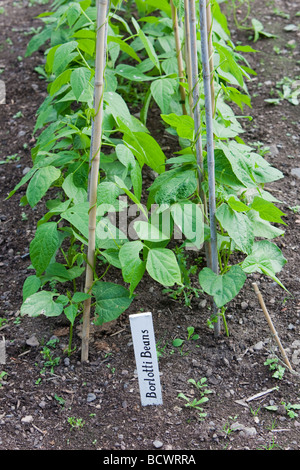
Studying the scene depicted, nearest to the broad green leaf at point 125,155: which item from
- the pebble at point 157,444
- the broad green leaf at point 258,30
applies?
the pebble at point 157,444

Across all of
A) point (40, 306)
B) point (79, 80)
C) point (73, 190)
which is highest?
point (79, 80)

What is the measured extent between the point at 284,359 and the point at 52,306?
816 millimetres

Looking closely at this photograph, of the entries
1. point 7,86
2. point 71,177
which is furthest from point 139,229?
point 7,86

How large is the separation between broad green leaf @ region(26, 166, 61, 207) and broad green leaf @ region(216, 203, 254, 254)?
0.55 meters

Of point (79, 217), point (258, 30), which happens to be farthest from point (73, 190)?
point (258, 30)

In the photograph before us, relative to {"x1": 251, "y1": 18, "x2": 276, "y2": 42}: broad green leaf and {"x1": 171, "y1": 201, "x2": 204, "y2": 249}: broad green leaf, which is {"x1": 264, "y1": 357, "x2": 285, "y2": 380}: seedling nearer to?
{"x1": 171, "y1": 201, "x2": 204, "y2": 249}: broad green leaf

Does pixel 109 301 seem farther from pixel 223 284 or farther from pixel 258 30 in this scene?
pixel 258 30

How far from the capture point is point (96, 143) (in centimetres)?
162

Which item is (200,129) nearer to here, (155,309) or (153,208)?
(153,208)

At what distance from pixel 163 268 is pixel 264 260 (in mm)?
357

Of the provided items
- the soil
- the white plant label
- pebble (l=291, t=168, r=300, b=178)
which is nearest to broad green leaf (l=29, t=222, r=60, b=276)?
the white plant label

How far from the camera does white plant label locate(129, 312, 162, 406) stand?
1.62m

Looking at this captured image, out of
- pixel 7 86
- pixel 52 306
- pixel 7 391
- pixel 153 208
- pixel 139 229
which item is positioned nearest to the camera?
pixel 139 229
